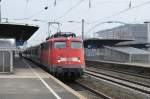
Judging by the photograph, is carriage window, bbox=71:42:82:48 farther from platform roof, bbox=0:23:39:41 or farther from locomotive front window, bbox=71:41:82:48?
platform roof, bbox=0:23:39:41

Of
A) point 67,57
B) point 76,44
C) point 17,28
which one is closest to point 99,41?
point 17,28

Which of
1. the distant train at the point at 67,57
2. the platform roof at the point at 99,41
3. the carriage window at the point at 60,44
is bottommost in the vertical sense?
the distant train at the point at 67,57

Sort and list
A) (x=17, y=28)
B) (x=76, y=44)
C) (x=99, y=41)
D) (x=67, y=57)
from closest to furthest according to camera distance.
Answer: (x=67, y=57) < (x=76, y=44) < (x=17, y=28) < (x=99, y=41)

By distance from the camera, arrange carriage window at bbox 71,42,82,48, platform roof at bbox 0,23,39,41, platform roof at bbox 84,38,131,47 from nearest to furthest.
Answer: carriage window at bbox 71,42,82,48 < platform roof at bbox 0,23,39,41 < platform roof at bbox 84,38,131,47

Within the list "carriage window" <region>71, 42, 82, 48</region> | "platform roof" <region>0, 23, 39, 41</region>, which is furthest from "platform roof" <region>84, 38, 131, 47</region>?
"carriage window" <region>71, 42, 82, 48</region>

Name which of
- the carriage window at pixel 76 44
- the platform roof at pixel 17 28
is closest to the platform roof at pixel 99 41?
the platform roof at pixel 17 28

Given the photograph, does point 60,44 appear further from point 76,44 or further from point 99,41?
point 99,41

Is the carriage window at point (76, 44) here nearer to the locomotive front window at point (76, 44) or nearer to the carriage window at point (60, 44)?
the locomotive front window at point (76, 44)

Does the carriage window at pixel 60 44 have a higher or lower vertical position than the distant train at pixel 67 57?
higher

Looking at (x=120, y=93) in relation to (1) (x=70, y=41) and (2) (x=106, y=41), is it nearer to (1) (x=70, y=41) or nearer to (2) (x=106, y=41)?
(1) (x=70, y=41)

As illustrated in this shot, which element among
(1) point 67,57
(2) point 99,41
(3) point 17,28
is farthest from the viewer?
(2) point 99,41

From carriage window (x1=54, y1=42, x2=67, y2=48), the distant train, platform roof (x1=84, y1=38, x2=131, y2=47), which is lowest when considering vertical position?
the distant train

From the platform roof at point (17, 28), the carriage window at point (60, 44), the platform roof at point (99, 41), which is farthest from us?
the platform roof at point (99, 41)

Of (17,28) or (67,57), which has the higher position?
(17,28)
